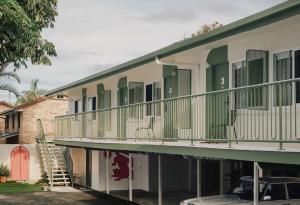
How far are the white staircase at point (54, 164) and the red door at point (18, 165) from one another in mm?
1691

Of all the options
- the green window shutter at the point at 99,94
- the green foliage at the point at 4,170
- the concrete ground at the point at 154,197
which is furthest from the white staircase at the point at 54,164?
the concrete ground at the point at 154,197

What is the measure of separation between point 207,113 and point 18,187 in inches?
793

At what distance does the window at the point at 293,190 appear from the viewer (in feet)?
41.9

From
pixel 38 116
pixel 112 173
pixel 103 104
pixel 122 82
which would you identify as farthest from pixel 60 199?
pixel 38 116

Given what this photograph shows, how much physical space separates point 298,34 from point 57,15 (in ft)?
45.6

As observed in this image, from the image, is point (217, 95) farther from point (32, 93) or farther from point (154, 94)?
point (32, 93)

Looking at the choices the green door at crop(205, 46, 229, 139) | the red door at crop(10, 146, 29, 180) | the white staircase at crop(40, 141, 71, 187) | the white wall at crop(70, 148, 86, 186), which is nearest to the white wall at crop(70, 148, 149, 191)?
the white staircase at crop(40, 141, 71, 187)

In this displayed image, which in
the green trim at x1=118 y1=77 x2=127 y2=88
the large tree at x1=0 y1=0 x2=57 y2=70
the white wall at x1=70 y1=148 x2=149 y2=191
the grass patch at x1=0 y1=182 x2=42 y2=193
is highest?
the large tree at x1=0 y1=0 x2=57 y2=70

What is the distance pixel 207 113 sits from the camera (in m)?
13.5

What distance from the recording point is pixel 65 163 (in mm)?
32406

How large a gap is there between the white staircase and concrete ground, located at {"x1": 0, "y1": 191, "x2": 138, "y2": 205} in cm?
271

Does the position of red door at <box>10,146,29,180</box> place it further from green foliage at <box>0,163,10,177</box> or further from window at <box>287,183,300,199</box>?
window at <box>287,183,300,199</box>

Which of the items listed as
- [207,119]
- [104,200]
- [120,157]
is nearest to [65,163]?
[120,157]

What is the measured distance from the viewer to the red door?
34.2 metres
